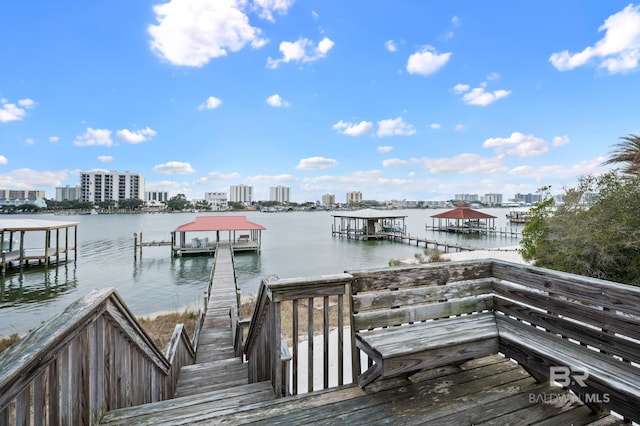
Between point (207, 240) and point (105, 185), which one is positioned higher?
point (105, 185)

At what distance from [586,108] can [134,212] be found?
12212 centimetres

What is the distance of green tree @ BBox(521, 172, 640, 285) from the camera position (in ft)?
25.3

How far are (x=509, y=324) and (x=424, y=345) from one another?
941 millimetres

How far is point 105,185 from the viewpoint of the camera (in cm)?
10881

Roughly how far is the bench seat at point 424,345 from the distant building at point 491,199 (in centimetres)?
15941

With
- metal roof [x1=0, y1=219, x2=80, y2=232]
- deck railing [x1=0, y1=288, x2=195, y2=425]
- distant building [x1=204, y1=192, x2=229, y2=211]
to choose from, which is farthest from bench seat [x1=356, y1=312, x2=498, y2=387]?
distant building [x1=204, y1=192, x2=229, y2=211]

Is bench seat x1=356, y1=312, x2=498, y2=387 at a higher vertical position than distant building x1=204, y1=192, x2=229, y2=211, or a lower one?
lower

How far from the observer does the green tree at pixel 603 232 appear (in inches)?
303

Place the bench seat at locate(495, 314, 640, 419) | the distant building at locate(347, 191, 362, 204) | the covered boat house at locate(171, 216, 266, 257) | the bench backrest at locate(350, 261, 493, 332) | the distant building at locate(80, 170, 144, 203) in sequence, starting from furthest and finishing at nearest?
the distant building at locate(347, 191, 362, 204) < the distant building at locate(80, 170, 144, 203) < the covered boat house at locate(171, 216, 266, 257) < the bench backrest at locate(350, 261, 493, 332) < the bench seat at locate(495, 314, 640, 419)

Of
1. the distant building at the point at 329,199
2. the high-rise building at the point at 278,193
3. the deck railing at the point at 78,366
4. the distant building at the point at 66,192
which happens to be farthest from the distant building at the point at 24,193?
the deck railing at the point at 78,366

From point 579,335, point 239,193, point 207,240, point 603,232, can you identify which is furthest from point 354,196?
point 579,335

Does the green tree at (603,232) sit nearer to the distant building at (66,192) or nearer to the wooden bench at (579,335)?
the wooden bench at (579,335)

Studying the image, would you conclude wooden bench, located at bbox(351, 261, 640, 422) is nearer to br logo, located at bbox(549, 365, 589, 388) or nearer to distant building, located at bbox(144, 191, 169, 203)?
br logo, located at bbox(549, 365, 589, 388)

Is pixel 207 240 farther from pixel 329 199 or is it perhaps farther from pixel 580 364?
pixel 329 199
